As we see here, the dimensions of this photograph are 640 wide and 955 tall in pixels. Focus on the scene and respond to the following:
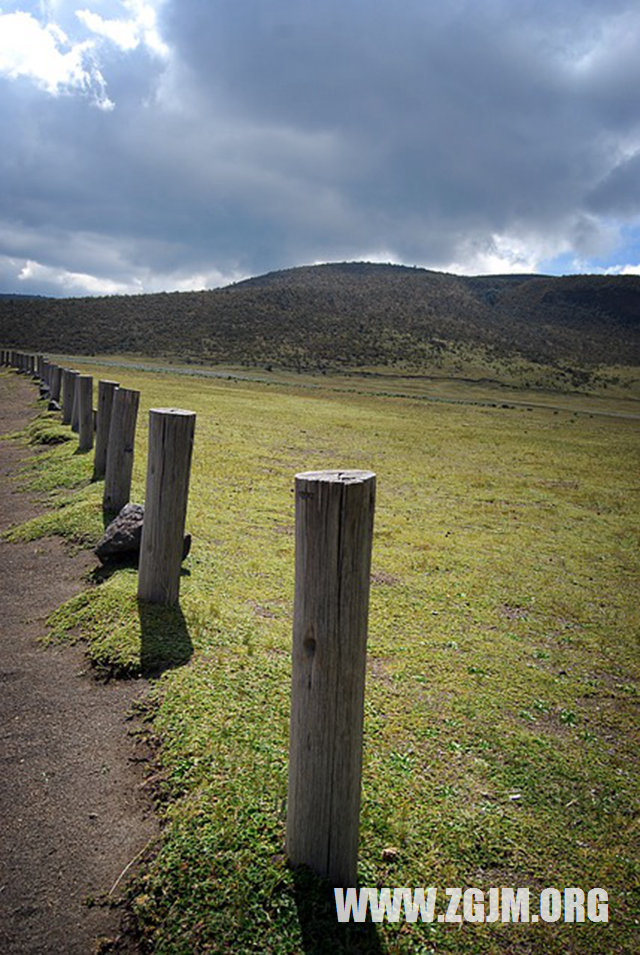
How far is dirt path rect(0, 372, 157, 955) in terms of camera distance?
99.4 inches

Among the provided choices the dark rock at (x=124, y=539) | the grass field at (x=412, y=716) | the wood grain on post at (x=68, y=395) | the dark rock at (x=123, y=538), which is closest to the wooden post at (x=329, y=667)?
the grass field at (x=412, y=716)

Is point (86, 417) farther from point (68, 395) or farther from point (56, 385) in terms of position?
point (56, 385)

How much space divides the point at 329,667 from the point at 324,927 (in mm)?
1087

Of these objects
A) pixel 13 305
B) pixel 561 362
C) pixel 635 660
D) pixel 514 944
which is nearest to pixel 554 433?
pixel 635 660

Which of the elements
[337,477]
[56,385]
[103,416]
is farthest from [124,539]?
[56,385]

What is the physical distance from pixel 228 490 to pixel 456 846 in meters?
7.73

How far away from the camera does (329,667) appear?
2438 millimetres

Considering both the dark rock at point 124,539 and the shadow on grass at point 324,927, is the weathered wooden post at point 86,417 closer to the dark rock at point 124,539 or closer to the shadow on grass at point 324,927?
the dark rock at point 124,539

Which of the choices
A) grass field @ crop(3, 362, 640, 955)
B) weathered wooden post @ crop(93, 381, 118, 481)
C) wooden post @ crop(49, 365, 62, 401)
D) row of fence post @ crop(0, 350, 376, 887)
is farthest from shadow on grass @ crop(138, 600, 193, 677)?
wooden post @ crop(49, 365, 62, 401)

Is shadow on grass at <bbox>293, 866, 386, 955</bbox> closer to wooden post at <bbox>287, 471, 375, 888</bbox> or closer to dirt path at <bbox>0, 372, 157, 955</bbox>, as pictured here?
wooden post at <bbox>287, 471, 375, 888</bbox>

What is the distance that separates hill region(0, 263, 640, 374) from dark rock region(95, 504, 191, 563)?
62951mm

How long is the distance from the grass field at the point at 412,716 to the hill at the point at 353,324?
61.6 meters

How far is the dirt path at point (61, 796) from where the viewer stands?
2525 mm

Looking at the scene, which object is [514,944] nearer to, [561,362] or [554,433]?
[554,433]
